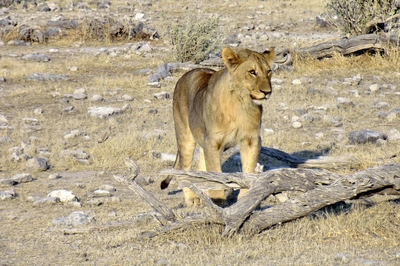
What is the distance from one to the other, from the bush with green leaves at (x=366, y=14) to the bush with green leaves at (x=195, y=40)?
2.53m

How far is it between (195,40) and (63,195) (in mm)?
7497

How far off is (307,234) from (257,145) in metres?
1.03

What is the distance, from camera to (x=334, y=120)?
31.0ft

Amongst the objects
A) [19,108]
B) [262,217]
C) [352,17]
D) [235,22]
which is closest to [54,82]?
[19,108]

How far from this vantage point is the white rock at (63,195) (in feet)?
21.0

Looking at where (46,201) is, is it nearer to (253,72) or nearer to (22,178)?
(22,178)

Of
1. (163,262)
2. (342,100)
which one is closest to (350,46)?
(342,100)

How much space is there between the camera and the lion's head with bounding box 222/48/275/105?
5.35 meters

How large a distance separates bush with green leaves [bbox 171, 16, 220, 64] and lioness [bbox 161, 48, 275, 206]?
7.13 metres

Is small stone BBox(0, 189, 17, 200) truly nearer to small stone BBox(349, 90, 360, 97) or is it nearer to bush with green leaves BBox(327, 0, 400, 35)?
small stone BBox(349, 90, 360, 97)

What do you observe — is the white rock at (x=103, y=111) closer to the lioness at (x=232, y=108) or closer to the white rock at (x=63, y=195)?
the white rock at (x=63, y=195)

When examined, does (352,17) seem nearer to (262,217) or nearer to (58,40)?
(58,40)

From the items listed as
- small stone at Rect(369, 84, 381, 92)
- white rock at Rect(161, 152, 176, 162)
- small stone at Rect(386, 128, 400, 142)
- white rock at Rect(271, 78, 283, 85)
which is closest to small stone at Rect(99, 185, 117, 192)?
white rock at Rect(161, 152, 176, 162)

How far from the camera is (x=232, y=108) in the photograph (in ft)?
18.5
